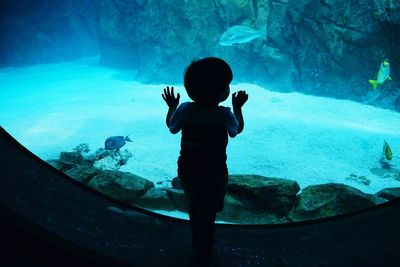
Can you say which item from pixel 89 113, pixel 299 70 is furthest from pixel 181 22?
pixel 89 113

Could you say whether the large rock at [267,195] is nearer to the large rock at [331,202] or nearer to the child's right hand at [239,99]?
the large rock at [331,202]

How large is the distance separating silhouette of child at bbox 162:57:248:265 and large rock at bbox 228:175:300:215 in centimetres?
190

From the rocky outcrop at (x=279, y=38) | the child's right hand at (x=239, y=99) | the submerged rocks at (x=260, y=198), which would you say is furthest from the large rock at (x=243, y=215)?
the rocky outcrop at (x=279, y=38)

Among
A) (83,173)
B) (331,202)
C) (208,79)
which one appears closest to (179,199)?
(83,173)

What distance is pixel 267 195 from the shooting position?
328 centimetres

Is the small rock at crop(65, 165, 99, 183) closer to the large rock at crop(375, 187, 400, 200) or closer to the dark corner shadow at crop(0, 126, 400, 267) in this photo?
the dark corner shadow at crop(0, 126, 400, 267)

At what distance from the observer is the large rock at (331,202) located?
3035 millimetres

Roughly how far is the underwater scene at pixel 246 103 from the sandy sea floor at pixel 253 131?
40mm

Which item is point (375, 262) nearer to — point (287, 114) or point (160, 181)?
point (160, 181)

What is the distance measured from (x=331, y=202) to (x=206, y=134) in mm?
2334

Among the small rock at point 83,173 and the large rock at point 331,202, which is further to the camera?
the small rock at point 83,173

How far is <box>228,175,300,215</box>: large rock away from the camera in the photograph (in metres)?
3.26

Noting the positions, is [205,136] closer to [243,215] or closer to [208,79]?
[208,79]

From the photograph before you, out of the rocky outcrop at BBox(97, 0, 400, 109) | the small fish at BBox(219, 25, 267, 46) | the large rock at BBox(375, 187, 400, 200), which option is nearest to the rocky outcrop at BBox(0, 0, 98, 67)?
the rocky outcrop at BBox(97, 0, 400, 109)
